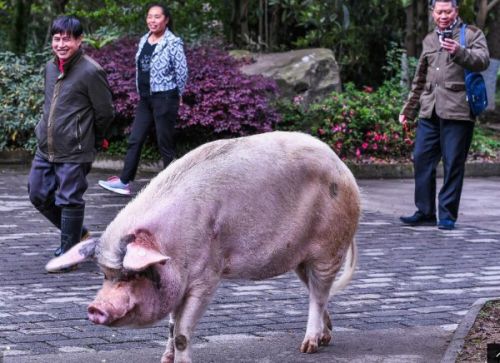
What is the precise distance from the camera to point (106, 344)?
6.10 metres

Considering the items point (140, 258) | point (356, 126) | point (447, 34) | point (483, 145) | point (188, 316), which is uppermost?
point (447, 34)

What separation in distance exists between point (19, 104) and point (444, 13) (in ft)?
23.7

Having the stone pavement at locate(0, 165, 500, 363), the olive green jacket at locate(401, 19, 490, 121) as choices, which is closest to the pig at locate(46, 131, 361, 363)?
the stone pavement at locate(0, 165, 500, 363)

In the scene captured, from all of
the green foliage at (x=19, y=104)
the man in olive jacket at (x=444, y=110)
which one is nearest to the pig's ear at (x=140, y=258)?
the man in olive jacket at (x=444, y=110)

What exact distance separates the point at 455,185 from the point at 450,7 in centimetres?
161

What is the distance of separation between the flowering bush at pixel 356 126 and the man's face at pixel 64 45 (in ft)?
23.0

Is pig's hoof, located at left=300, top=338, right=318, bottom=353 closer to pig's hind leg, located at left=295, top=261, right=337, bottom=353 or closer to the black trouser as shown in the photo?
pig's hind leg, located at left=295, top=261, right=337, bottom=353

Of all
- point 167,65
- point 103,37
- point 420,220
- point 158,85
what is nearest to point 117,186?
point 158,85

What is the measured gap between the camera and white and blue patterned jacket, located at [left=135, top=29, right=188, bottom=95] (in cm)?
1184

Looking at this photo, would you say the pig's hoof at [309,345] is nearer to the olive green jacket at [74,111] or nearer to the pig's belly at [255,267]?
the pig's belly at [255,267]

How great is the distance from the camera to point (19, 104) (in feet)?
50.4

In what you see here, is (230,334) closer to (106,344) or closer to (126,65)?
(106,344)

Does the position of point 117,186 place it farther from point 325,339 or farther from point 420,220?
point 325,339

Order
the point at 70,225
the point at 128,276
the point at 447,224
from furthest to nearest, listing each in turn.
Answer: the point at 447,224, the point at 70,225, the point at 128,276
